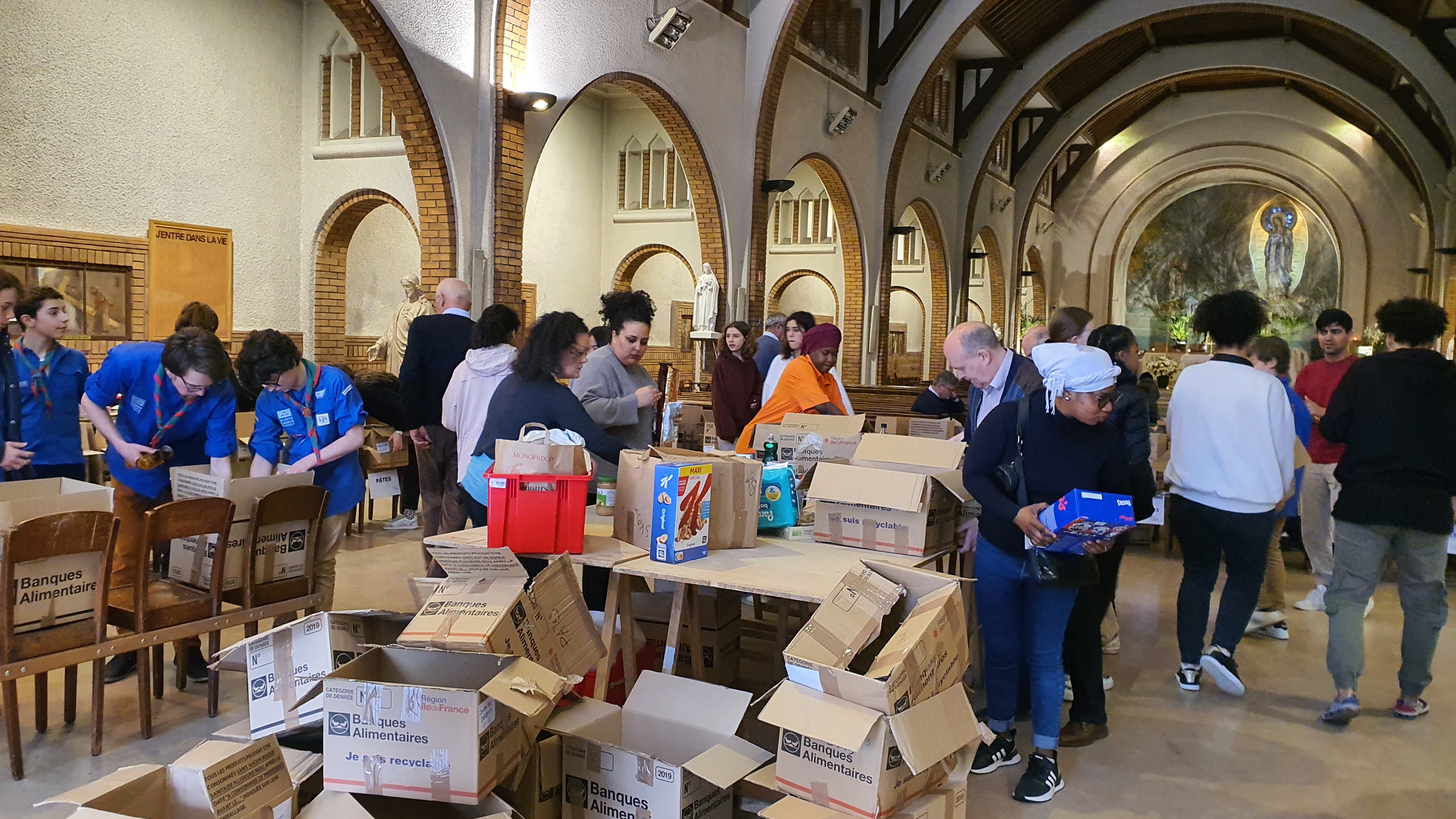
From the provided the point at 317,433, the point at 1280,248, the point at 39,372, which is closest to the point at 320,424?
the point at 317,433

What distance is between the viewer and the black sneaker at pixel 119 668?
13.7ft

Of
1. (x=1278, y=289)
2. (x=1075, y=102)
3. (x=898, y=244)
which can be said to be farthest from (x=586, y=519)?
(x=1278, y=289)

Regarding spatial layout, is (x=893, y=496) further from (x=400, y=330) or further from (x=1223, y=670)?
(x=400, y=330)

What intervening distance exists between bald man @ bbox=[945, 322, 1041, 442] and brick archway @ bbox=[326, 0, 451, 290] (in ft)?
15.9

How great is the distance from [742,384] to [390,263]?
7909mm

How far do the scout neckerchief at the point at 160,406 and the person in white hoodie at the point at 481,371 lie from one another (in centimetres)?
106

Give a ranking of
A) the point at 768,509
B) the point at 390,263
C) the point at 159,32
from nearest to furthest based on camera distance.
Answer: the point at 768,509 < the point at 159,32 < the point at 390,263

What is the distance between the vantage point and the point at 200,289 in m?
10.3

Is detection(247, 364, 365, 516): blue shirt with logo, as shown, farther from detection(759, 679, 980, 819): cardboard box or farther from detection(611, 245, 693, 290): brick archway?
detection(611, 245, 693, 290): brick archway

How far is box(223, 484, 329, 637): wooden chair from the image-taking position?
12.3ft

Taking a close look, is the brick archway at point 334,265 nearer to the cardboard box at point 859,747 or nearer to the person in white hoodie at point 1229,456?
the person in white hoodie at point 1229,456

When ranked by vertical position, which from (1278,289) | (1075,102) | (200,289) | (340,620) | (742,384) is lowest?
(340,620)

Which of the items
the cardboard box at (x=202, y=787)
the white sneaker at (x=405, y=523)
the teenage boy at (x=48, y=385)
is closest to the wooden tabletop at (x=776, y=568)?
the cardboard box at (x=202, y=787)

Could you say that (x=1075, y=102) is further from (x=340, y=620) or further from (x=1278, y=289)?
(x=340, y=620)
